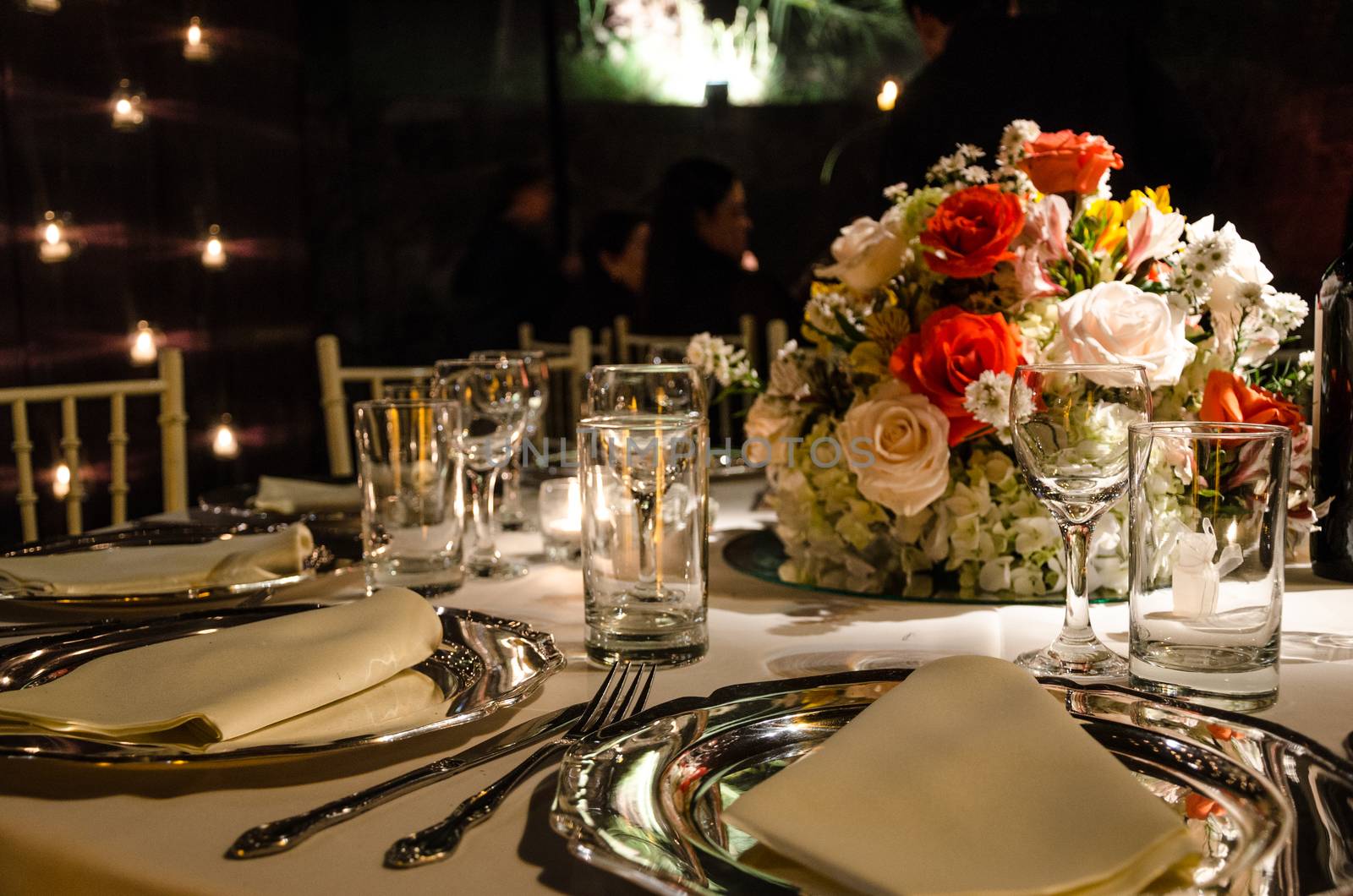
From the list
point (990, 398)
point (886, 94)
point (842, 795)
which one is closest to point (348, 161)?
point (886, 94)

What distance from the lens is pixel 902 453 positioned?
101 centimetres

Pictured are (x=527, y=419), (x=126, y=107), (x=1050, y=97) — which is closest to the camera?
(x=527, y=419)

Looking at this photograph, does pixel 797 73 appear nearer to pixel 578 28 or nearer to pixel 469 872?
pixel 578 28

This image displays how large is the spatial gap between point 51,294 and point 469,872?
3.29 meters

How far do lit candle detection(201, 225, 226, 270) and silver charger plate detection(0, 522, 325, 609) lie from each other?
2.71 meters

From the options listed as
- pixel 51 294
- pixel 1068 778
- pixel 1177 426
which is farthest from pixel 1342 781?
pixel 51 294

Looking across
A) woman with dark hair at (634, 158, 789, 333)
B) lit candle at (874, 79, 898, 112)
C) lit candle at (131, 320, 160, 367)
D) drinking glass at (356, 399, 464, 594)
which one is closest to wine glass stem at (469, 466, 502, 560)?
drinking glass at (356, 399, 464, 594)

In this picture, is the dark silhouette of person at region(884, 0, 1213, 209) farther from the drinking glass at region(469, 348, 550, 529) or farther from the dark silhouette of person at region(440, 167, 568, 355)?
the dark silhouette of person at region(440, 167, 568, 355)

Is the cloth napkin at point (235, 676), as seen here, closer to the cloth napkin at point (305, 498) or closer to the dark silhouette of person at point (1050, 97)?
the cloth napkin at point (305, 498)

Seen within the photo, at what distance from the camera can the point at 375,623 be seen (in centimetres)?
79

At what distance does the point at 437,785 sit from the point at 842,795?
234 millimetres

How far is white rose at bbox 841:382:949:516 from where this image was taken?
100 centimetres

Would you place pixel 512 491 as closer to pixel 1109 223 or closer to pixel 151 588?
pixel 151 588

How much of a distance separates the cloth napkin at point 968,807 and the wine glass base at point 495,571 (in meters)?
0.65
